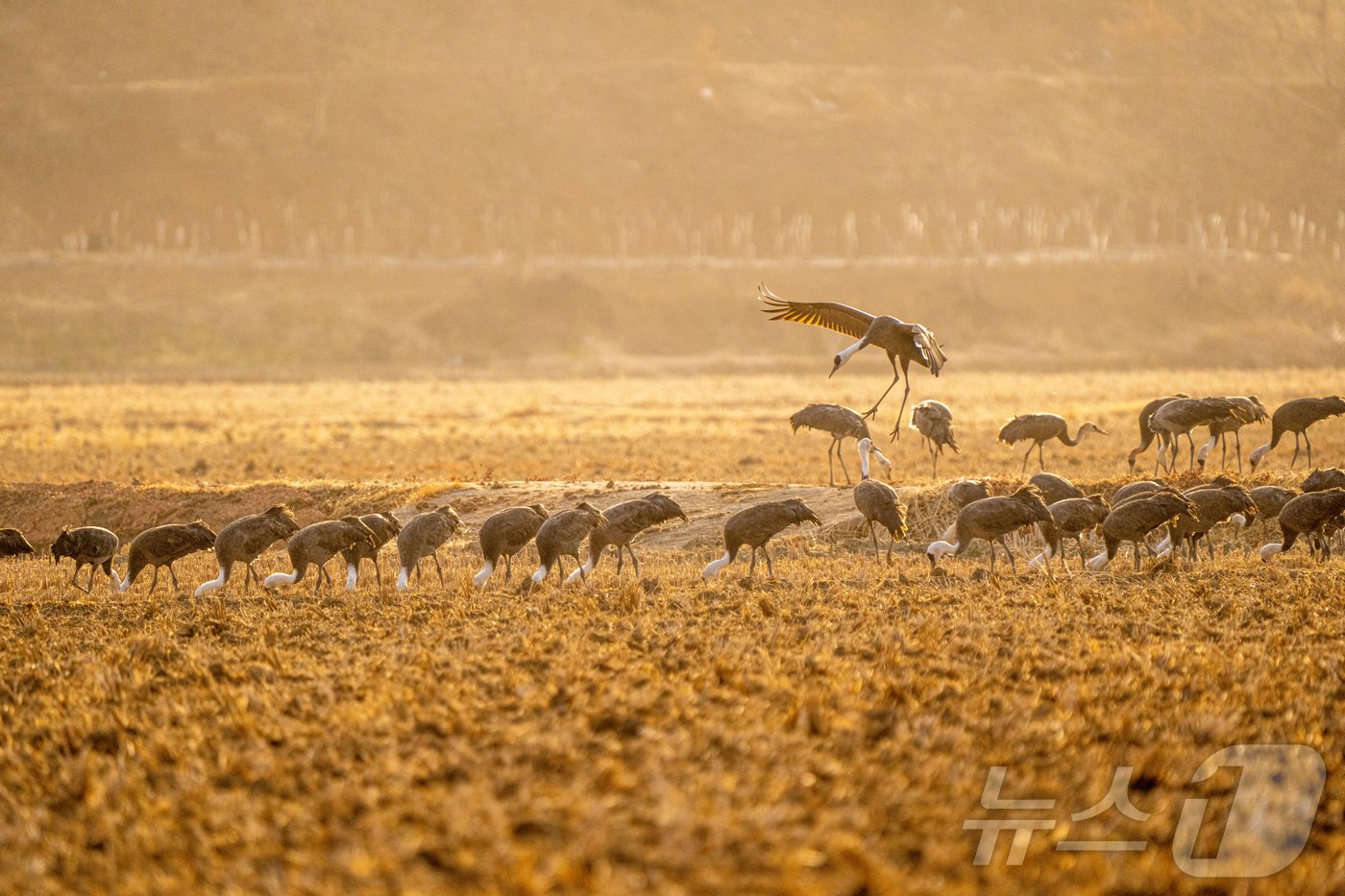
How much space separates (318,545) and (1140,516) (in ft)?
33.5

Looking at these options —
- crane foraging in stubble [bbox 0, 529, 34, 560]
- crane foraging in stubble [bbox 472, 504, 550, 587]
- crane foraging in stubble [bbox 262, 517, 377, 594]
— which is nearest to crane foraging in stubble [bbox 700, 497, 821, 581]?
crane foraging in stubble [bbox 472, 504, 550, 587]

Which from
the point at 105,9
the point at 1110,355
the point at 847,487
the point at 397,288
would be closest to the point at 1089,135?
the point at 1110,355

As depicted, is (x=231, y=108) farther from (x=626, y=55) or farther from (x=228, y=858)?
(x=228, y=858)

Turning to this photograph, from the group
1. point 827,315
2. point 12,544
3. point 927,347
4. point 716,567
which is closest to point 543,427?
point 827,315

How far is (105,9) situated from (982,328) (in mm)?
140491

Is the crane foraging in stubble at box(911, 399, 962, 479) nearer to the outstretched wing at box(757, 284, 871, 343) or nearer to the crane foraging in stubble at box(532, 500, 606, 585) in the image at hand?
the outstretched wing at box(757, 284, 871, 343)

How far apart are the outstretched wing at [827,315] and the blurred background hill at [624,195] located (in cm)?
6960

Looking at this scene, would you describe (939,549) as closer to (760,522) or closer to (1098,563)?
(1098,563)

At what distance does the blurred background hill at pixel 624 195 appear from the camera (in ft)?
352

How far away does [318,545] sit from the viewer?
57.2ft

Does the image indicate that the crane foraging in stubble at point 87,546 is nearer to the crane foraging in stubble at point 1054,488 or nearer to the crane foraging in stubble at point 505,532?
the crane foraging in stubble at point 505,532

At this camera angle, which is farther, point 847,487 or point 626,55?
point 626,55

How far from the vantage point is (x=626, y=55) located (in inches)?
7618

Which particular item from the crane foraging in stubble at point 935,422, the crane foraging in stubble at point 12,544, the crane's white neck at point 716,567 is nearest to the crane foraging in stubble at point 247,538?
the crane foraging in stubble at point 12,544
